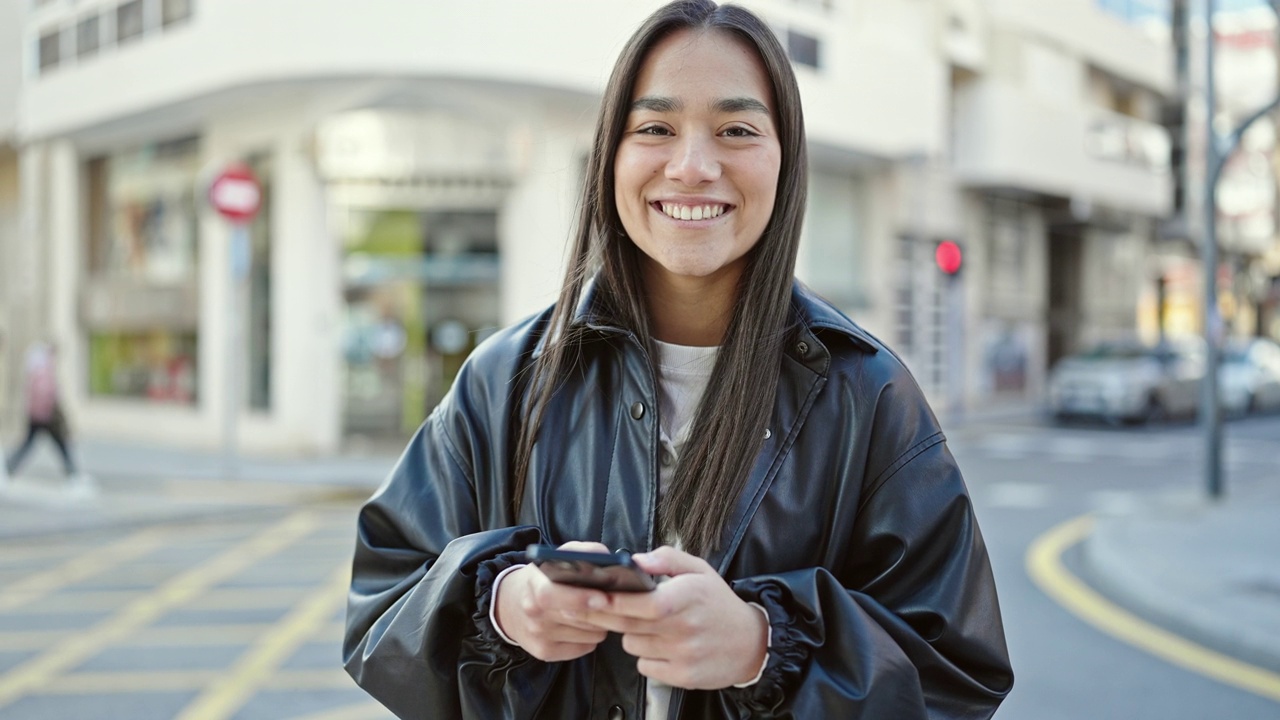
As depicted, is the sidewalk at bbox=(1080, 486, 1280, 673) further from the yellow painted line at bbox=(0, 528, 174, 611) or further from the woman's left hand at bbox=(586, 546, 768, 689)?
the yellow painted line at bbox=(0, 528, 174, 611)

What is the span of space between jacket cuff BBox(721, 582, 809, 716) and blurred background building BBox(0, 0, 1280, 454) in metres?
7.25

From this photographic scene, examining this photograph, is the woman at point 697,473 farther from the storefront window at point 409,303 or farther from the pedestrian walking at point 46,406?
the storefront window at point 409,303

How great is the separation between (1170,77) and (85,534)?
28.9 m

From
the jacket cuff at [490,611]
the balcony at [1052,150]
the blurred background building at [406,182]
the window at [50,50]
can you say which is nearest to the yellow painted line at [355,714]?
the jacket cuff at [490,611]

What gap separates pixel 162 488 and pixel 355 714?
7.50 m

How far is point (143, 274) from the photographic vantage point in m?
17.0

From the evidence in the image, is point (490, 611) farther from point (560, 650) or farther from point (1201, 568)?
point (1201, 568)

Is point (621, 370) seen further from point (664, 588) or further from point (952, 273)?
point (952, 273)

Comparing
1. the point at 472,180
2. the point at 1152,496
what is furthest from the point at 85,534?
the point at 1152,496

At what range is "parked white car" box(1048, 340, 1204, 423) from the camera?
1822 cm

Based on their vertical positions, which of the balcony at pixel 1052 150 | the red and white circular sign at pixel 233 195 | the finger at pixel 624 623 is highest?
the balcony at pixel 1052 150

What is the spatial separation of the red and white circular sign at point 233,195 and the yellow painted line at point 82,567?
3.67 m

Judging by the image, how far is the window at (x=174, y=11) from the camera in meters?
14.6

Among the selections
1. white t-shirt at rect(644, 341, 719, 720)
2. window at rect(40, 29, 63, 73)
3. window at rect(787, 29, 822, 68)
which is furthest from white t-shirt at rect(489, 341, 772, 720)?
window at rect(40, 29, 63, 73)
